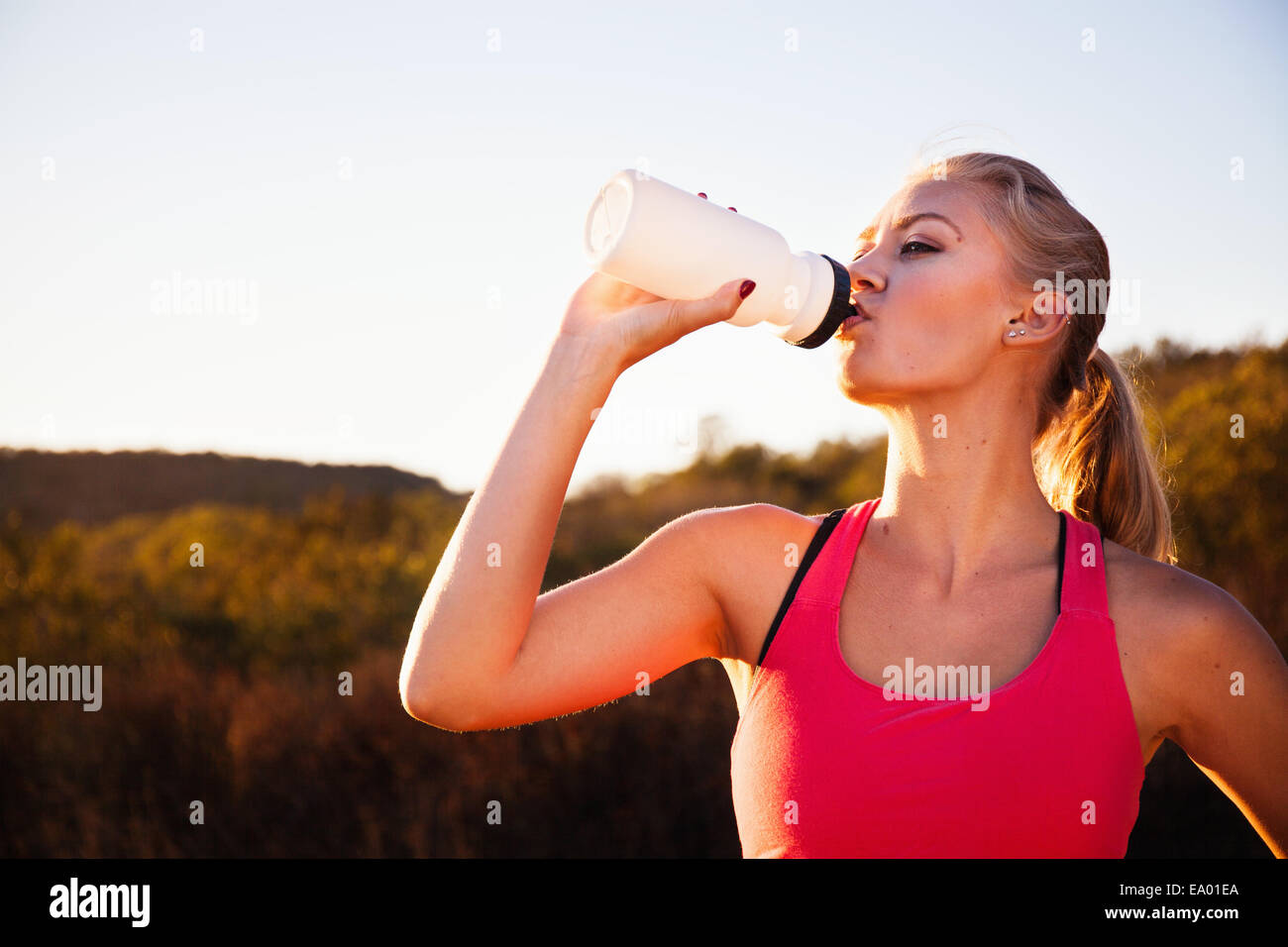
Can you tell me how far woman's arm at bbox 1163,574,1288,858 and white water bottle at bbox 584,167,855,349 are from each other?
97 cm

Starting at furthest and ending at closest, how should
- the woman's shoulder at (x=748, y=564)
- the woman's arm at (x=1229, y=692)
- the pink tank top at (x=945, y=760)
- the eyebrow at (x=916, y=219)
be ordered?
1. the eyebrow at (x=916, y=219)
2. the woman's shoulder at (x=748, y=564)
3. the woman's arm at (x=1229, y=692)
4. the pink tank top at (x=945, y=760)

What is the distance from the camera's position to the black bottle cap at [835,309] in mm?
2135

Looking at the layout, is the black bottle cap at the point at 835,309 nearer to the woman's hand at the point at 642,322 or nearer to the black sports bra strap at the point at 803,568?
the woman's hand at the point at 642,322

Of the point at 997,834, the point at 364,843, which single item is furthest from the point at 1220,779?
the point at 364,843

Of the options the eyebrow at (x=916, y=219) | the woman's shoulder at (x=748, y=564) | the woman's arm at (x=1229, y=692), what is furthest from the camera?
the eyebrow at (x=916, y=219)

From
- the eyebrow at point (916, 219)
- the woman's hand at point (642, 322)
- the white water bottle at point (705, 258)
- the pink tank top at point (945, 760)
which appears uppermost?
the eyebrow at point (916, 219)

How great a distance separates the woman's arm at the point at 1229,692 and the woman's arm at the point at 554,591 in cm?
98

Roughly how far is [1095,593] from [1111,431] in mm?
740

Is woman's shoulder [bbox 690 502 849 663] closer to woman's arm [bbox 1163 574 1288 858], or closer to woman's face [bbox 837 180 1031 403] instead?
woman's face [bbox 837 180 1031 403]

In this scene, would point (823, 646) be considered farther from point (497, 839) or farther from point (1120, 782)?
point (497, 839)

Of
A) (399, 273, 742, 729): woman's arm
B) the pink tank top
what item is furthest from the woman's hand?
the pink tank top

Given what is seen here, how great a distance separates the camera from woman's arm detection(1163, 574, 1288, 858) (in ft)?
6.68

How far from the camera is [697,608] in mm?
2227

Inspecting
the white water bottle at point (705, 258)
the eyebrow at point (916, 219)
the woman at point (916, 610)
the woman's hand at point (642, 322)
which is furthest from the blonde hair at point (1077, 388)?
the woman's hand at point (642, 322)
